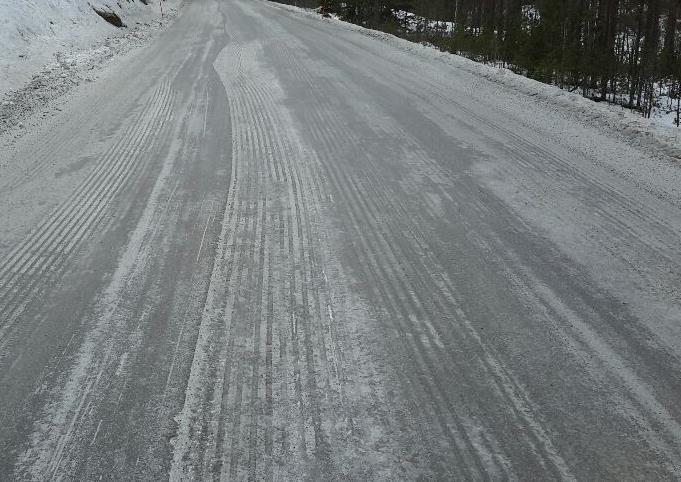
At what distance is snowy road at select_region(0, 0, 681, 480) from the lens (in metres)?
2.70

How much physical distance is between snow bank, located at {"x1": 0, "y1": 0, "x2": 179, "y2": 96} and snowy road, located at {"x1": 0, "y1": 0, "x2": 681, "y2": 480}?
233 inches

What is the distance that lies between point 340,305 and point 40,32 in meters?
15.4

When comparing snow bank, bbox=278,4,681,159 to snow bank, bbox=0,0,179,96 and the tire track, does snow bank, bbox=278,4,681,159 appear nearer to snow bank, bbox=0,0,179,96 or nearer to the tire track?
the tire track

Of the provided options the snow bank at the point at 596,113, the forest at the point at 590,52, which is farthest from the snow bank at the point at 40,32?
the forest at the point at 590,52

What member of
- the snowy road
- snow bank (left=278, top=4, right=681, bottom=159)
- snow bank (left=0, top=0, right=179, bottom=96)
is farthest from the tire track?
snow bank (left=278, top=4, right=681, bottom=159)

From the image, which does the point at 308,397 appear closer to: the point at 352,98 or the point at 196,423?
the point at 196,423

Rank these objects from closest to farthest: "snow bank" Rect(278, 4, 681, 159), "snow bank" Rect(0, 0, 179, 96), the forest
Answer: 1. "snow bank" Rect(278, 4, 681, 159)
2. "snow bank" Rect(0, 0, 179, 96)
3. the forest

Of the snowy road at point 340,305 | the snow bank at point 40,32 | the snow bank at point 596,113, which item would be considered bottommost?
the snowy road at point 340,305

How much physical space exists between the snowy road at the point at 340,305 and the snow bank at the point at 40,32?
19.4 feet

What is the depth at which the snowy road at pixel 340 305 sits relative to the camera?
2697 millimetres

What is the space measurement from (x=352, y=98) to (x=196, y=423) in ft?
25.6

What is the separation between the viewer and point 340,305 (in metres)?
3.82

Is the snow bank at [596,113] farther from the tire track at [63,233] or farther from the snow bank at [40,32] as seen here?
the snow bank at [40,32]

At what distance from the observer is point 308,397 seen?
300 cm
